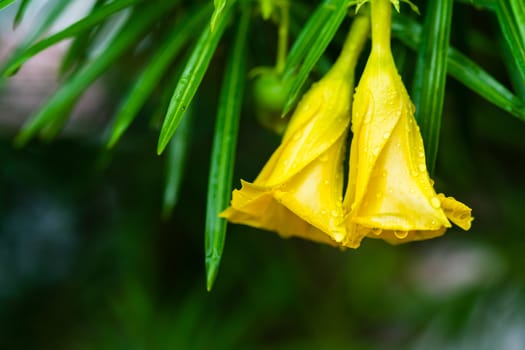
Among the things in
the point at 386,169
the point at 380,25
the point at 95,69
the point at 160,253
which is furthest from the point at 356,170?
the point at 160,253

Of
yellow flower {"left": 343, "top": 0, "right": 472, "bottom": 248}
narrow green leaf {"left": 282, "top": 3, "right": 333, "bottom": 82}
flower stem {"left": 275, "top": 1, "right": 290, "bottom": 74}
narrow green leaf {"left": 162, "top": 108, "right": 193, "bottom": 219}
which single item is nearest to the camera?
yellow flower {"left": 343, "top": 0, "right": 472, "bottom": 248}

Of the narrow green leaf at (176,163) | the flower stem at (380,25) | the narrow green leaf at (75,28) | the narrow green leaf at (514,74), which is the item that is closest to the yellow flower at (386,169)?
the flower stem at (380,25)

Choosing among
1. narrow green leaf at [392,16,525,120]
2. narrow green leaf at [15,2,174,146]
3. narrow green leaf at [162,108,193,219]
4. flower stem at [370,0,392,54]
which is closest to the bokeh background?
narrow green leaf at [162,108,193,219]

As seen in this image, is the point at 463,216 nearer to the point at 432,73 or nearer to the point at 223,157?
the point at 432,73

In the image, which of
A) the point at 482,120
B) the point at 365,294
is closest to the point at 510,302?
the point at 482,120

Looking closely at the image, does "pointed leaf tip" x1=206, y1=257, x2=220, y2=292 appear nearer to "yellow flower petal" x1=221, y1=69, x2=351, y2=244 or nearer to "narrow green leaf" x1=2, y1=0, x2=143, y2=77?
"yellow flower petal" x1=221, y1=69, x2=351, y2=244

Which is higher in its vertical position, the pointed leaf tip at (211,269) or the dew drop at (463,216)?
the dew drop at (463,216)

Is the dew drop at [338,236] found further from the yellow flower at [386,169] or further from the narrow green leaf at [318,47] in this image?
the narrow green leaf at [318,47]
